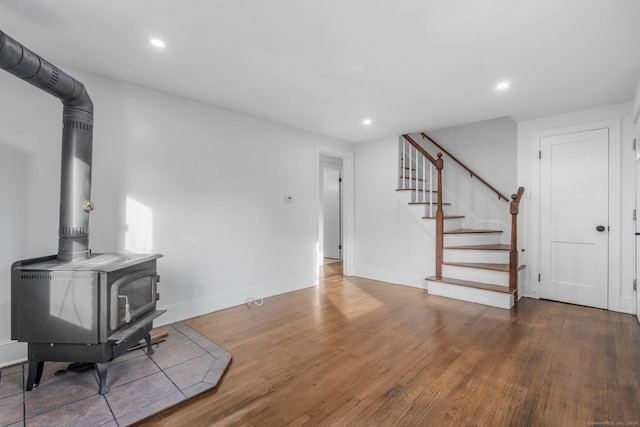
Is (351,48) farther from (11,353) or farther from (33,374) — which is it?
(11,353)

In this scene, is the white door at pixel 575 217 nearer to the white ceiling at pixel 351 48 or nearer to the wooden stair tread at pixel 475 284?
the white ceiling at pixel 351 48

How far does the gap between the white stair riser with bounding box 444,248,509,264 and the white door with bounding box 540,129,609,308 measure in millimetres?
502

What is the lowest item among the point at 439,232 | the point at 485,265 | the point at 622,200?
the point at 485,265

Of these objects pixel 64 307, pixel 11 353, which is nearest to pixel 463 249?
pixel 64 307

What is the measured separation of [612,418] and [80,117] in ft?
12.9

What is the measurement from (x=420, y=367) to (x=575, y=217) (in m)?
3.09

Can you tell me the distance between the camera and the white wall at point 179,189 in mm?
2420

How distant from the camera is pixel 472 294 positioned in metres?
3.86

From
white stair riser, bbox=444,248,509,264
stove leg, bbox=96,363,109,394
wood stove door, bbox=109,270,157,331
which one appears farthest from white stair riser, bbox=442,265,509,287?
stove leg, bbox=96,363,109,394

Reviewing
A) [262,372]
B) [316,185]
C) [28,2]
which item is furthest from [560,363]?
[28,2]

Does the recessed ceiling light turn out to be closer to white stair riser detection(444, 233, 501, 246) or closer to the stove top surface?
the stove top surface

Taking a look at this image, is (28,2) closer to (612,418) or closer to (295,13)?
(295,13)

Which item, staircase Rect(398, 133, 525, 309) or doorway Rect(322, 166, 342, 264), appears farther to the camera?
doorway Rect(322, 166, 342, 264)

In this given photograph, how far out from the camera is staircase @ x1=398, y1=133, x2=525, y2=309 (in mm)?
3748
